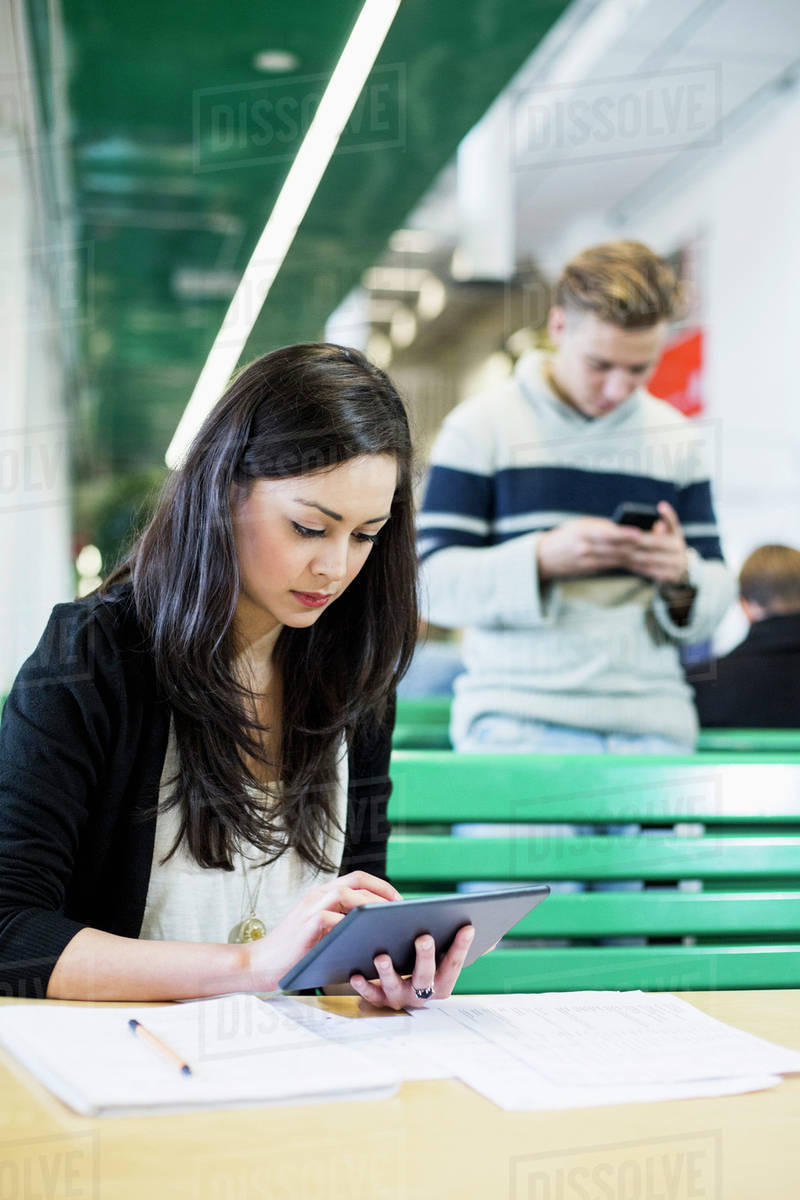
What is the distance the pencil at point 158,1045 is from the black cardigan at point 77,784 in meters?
0.19

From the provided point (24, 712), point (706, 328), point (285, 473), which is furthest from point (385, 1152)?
point (706, 328)

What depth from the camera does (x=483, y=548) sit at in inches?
84.9

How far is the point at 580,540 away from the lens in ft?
6.56

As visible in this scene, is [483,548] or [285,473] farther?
[483,548]

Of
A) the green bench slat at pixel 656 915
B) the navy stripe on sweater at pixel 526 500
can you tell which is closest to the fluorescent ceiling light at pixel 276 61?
the navy stripe on sweater at pixel 526 500

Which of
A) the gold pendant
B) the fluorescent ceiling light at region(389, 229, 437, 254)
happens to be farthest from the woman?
the fluorescent ceiling light at region(389, 229, 437, 254)

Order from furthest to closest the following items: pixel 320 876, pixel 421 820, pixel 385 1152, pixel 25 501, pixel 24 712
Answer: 1. pixel 25 501
2. pixel 421 820
3. pixel 320 876
4. pixel 24 712
5. pixel 385 1152

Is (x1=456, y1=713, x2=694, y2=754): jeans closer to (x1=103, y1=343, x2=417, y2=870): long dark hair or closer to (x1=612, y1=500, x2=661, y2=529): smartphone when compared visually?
(x1=612, y1=500, x2=661, y2=529): smartphone

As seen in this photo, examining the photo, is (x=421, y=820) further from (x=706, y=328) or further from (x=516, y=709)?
Answer: (x=706, y=328)

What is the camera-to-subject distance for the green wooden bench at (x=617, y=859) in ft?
5.89

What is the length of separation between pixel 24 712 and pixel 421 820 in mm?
759

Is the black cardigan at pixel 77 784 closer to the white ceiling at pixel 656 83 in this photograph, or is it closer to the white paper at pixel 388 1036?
the white paper at pixel 388 1036

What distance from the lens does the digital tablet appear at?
0.94 metres

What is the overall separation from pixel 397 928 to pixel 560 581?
122cm
